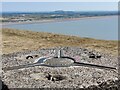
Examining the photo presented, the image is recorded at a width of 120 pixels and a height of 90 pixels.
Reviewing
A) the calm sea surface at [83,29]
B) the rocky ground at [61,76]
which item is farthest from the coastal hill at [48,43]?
the calm sea surface at [83,29]

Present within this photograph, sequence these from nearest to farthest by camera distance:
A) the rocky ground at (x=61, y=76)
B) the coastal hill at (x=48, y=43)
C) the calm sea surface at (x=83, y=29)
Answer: the rocky ground at (x=61, y=76), the coastal hill at (x=48, y=43), the calm sea surface at (x=83, y=29)

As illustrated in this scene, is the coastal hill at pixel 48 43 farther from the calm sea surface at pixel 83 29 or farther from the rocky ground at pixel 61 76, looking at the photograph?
the calm sea surface at pixel 83 29

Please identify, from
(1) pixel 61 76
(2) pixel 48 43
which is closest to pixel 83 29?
(2) pixel 48 43

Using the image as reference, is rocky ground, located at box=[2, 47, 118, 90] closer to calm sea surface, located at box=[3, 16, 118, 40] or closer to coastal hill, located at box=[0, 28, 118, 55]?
coastal hill, located at box=[0, 28, 118, 55]

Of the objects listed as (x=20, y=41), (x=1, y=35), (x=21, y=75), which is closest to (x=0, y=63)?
(x=21, y=75)

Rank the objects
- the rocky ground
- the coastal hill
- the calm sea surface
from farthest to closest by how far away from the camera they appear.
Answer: the calm sea surface
the coastal hill
the rocky ground

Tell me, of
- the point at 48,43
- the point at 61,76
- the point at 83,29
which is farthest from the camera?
the point at 83,29

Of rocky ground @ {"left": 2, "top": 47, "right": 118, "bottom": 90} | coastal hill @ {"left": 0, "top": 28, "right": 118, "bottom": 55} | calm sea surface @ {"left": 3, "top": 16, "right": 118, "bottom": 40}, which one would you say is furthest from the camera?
calm sea surface @ {"left": 3, "top": 16, "right": 118, "bottom": 40}

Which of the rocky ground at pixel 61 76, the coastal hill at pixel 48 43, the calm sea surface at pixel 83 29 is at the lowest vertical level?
the calm sea surface at pixel 83 29

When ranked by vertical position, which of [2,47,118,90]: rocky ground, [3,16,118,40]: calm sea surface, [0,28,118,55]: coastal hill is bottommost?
[3,16,118,40]: calm sea surface

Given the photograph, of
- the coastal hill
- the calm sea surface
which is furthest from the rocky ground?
the calm sea surface

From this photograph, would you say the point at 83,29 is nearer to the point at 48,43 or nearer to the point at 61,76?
the point at 48,43

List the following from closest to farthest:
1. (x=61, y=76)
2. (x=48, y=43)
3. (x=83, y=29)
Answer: (x=61, y=76) < (x=48, y=43) < (x=83, y=29)
